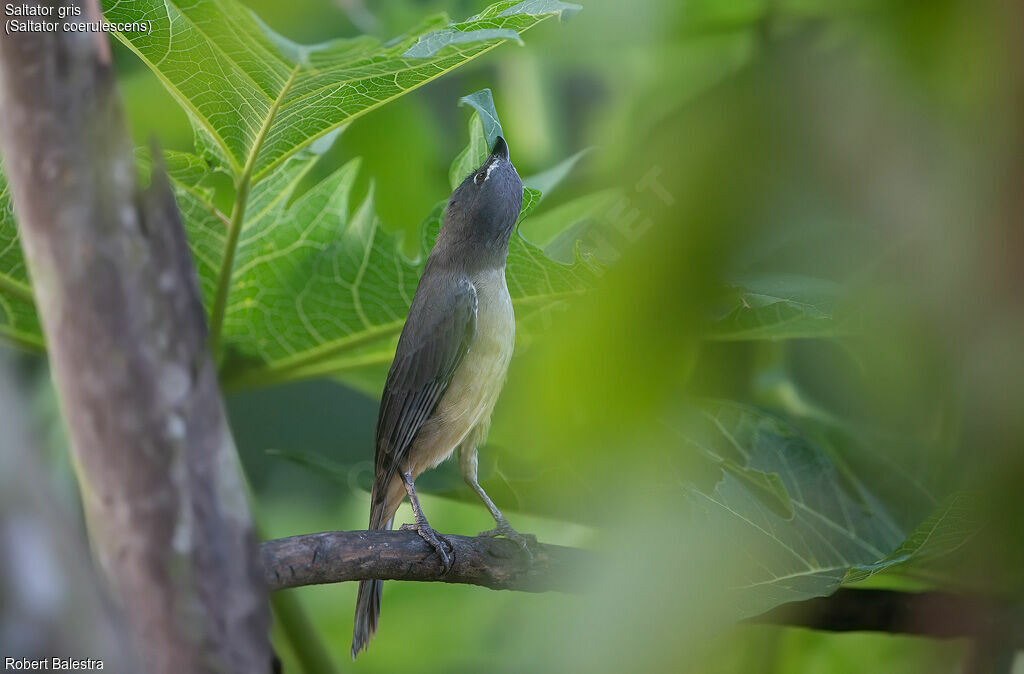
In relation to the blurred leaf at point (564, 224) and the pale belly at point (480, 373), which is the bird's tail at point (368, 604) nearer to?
the pale belly at point (480, 373)

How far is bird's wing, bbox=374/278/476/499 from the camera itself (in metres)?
0.58

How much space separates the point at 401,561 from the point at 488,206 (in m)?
0.24

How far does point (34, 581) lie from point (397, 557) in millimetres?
359

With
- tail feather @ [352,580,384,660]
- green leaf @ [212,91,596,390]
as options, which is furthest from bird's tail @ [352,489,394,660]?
green leaf @ [212,91,596,390]

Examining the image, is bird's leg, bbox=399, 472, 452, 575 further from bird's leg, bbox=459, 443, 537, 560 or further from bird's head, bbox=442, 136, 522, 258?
bird's head, bbox=442, 136, 522, 258

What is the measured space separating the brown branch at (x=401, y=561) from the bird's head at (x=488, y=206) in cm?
20

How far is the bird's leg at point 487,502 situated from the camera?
1.98ft

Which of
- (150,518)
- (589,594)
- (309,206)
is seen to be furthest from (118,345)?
(309,206)

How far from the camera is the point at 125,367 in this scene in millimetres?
260

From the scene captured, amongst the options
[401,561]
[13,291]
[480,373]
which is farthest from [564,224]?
[13,291]

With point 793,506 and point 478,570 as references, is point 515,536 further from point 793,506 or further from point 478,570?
point 793,506

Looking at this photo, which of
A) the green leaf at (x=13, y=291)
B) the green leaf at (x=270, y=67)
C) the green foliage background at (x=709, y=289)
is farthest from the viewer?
the green leaf at (x=13, y=291)

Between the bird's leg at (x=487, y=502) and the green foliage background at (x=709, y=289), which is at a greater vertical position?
the green foliage background at (x=709, y=289)

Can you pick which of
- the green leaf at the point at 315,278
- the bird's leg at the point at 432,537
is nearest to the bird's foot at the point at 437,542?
the bird's leg at the point at 432,537
